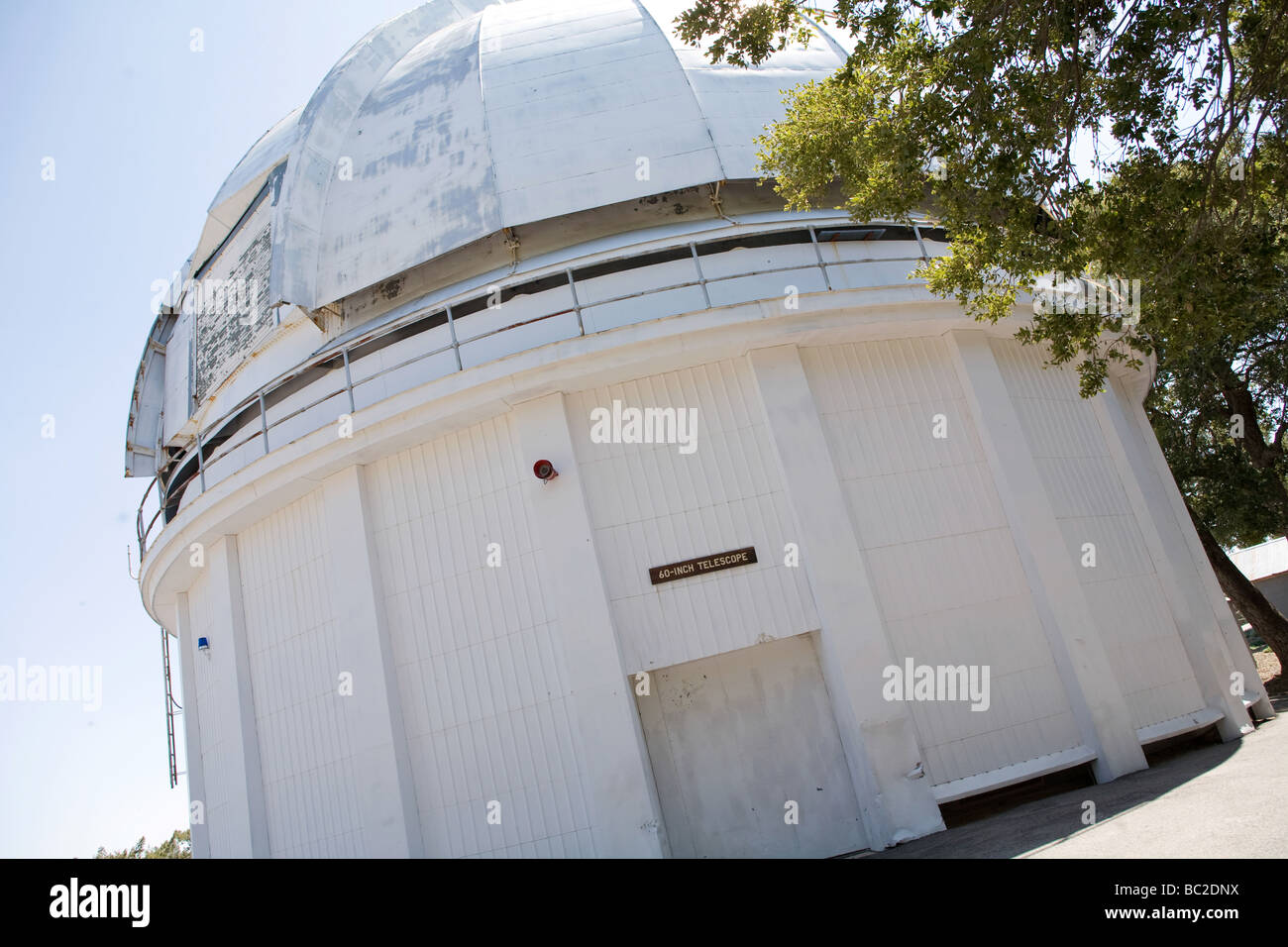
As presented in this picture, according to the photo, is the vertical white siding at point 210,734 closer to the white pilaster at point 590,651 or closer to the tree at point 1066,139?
the white pilaster at point 590,651

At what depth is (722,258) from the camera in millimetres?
12195

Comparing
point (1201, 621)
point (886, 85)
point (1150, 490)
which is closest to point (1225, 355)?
point (1150, 490)

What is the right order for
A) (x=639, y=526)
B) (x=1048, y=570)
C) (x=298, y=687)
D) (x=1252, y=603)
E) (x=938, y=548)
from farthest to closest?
(x=1252, y=603)
(x=298, y=687)
(x=1048, y=570)
(x=938, y=548)
(x=639, y=526)

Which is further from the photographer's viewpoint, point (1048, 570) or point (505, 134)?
point (505, 134)

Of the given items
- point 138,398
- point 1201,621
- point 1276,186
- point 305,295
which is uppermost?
point 138,398

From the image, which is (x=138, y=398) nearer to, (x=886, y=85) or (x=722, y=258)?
(x=722, y=258)

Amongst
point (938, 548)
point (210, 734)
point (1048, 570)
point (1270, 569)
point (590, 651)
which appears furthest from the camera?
point (1270, 569)

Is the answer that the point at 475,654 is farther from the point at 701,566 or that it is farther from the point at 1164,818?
the point at 1164,818

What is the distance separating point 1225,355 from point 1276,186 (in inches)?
581

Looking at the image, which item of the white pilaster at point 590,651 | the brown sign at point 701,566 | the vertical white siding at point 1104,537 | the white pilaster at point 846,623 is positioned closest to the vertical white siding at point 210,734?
the white pilaster at point 590,651

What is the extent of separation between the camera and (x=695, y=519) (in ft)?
35.8

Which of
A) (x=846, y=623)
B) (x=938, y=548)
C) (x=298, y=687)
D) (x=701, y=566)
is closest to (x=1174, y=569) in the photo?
(x=938, y=548)

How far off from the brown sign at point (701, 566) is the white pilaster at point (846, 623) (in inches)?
26.7

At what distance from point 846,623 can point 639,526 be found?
2.65 meters
